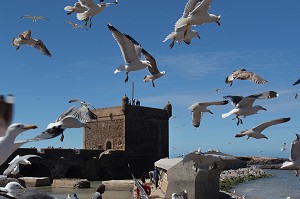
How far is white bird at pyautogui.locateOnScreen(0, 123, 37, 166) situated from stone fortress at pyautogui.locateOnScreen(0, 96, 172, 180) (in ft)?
132

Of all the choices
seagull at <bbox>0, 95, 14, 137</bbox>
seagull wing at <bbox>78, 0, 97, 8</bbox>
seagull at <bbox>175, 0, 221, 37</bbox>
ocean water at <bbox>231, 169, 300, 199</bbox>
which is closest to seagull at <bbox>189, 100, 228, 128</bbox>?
seagull at <bbox>175, 0, 221, 37</bbox>

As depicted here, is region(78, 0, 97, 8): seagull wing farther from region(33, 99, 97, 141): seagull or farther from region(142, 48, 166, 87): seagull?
region(33, 99, 97, 141): seagull

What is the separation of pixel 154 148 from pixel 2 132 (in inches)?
2048

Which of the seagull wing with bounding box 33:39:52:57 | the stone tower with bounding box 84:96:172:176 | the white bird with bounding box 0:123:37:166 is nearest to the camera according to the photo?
the white bird with bounding box 0:123:37:166

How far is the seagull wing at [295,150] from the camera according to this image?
820 centimetres

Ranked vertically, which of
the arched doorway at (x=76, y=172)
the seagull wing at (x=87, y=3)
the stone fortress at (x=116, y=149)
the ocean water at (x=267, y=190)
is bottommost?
the ocean water at (x=267, y=190)

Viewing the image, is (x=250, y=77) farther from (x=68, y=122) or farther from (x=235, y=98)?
(x=68, y=122)

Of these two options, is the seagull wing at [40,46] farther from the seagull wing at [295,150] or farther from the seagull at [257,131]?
the seagull wing at [295,150]

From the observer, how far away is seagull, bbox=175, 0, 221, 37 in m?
7.65

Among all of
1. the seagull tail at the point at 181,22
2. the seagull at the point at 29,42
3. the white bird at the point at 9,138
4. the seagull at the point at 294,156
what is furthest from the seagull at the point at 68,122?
the seagull at the point at 294,156

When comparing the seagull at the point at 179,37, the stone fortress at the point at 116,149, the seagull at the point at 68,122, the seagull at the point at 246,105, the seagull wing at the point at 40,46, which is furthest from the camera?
the stone fortress at the point at 116,149

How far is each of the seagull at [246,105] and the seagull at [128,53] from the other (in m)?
1.75

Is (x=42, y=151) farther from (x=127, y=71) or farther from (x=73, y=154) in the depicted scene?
(x=127, y=71)

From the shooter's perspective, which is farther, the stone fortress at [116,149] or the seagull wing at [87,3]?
the stone fortress at [116,149]
